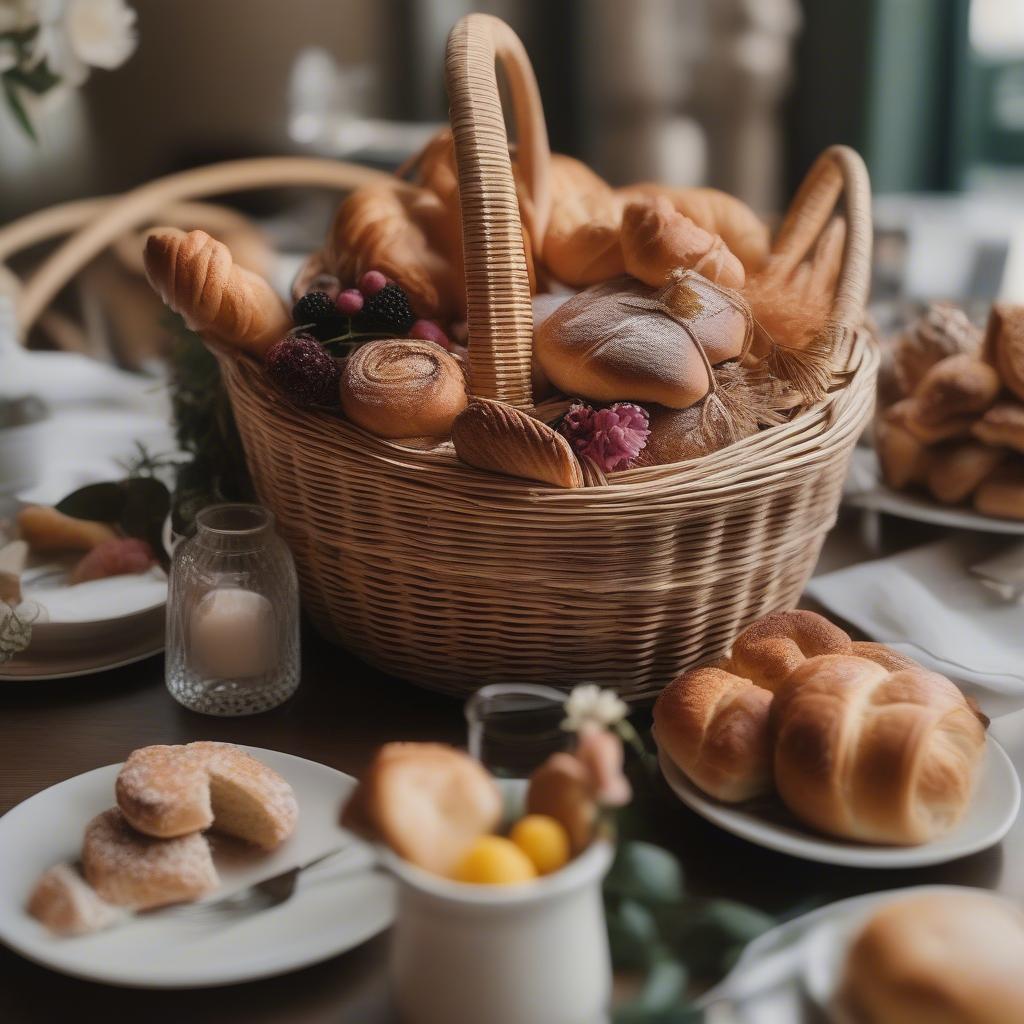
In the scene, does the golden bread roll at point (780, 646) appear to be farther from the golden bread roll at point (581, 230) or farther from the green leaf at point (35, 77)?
the green leaf at point (35, 77)

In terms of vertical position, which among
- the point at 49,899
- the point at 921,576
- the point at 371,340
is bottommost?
the point at 921,576

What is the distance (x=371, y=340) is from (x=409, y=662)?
0.24 meters

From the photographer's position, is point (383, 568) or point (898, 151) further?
point (898, 151)

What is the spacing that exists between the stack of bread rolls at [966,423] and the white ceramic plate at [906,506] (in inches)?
0.4

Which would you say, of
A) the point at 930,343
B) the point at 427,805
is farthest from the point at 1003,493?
the point at 427,805

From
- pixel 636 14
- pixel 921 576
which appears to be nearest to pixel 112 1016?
pixel 921 576

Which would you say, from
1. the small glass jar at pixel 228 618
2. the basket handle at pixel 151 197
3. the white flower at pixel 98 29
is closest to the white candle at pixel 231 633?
the small glass jar at pixel 228 618

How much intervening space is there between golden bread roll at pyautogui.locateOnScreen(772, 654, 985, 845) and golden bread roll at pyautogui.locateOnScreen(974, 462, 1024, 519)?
1.51ft

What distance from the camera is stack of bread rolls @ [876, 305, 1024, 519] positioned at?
3.46ft

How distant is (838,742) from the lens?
61 centimetres

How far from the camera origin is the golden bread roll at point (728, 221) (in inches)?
39.5

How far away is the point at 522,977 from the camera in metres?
0.48

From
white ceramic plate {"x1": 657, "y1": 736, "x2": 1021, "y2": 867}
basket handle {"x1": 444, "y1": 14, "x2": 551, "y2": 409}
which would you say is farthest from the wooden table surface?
basket handle {"x1": 444, "y1": 14, "x2": 551, "y2": 409}

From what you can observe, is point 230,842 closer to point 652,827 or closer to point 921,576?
point 652,827
